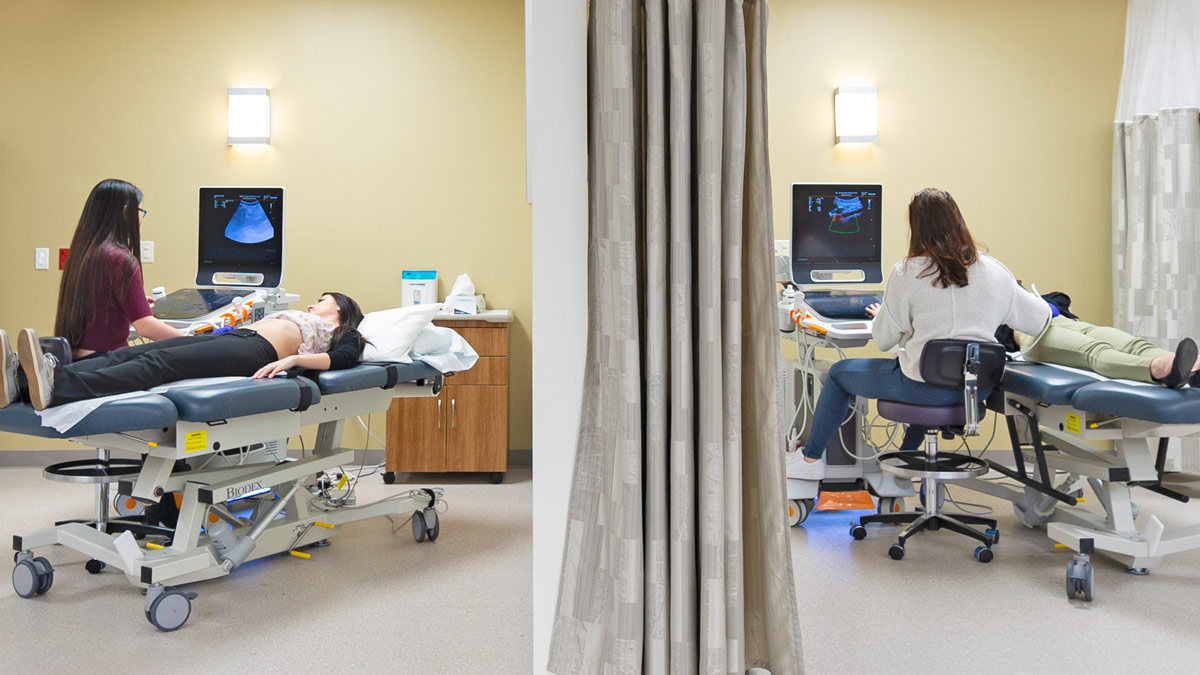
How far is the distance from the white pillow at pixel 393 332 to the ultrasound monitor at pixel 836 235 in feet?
5.44

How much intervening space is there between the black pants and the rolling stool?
2311 millimetres

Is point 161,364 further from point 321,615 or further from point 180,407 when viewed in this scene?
point 321,615

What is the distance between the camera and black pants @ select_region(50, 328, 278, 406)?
234 cm

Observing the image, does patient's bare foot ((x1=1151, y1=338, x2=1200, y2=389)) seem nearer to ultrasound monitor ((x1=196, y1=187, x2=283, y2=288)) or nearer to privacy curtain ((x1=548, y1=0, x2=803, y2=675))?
privacy curtain ((x1=548, y1=0, x2=803, y2=675))

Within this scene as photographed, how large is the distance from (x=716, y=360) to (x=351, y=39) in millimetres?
3958

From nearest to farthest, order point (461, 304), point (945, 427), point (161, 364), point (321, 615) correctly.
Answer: point (321, 615) < point (161, 364) < point (945, 427) < point (461, 304)

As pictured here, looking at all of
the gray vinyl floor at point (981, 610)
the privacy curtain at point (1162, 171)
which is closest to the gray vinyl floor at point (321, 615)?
the gray vinyl floor at point (981, 610)

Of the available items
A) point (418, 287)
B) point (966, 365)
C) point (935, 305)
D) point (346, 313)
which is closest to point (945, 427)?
point (966, 365)

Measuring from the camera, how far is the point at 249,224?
3.83 m

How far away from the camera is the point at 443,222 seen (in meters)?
4.60

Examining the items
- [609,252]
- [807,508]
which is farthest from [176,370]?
[807,508]

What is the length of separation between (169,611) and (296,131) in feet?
9.94

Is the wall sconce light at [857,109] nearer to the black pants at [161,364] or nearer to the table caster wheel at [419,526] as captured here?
the table caster wheel at [419,526]

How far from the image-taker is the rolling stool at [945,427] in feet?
9.18
